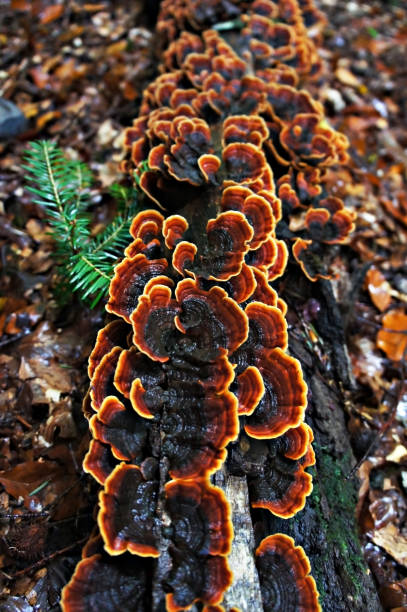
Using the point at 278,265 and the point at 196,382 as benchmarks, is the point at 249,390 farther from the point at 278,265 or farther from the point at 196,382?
the point at 278,265

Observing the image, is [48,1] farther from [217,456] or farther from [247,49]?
[217,456]

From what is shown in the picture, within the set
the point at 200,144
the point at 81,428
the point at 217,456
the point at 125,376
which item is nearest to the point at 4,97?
the point at 200,144

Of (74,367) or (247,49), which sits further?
(247,49)

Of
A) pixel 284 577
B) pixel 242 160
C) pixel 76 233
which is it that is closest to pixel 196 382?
pixel 284 577

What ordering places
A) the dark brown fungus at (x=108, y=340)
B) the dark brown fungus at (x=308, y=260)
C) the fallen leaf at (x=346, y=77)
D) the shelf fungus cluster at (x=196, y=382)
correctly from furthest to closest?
1. the fallen leaf at (x=346, y=77)
2. the dark brown fungus at (x=308, y=260)
3. the dark brown fungus at (x=108, y=340)
4. the shelf fungus cluster at (x=196, y=382)

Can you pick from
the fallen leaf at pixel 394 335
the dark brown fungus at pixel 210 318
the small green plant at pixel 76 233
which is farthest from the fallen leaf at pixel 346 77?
the dark brown fungus at pixel 210 318

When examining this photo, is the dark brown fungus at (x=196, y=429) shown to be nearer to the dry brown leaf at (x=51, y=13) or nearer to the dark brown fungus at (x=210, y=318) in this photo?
the dark brown fungus at (x=210, y=318)
